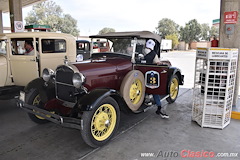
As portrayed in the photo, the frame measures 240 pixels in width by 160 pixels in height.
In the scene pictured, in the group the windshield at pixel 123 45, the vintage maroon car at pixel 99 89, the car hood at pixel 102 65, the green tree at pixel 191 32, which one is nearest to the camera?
the vintage maroon car at pixel 99 89

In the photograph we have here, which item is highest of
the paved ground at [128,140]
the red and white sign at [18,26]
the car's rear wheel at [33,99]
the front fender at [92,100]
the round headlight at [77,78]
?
the red and white sign at [18,26]

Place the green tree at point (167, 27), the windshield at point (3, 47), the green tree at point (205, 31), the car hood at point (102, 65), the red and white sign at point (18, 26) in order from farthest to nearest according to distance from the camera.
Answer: the green tree at point (167, 27) → the green tree at point (205, 31) → the red and white sign at point (18, 26) → the windshield at point (3, 47) → the car hood at point (102, 65)

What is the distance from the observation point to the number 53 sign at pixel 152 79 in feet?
13.9

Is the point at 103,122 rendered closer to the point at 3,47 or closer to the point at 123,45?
the point at 123,45

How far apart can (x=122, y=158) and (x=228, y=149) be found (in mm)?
1655

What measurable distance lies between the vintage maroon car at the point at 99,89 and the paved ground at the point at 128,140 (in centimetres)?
27

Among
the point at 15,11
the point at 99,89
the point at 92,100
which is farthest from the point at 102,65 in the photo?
the point at 15,11

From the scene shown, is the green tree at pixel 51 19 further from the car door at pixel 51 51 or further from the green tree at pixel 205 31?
the car door at pixel 51 51

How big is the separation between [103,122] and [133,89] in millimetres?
1066

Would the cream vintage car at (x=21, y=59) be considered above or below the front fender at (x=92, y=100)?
above

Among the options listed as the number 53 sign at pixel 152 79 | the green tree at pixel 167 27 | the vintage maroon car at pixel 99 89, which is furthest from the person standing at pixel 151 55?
the green tree at pixel 167 27

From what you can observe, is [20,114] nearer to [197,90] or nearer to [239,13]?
[197,90]

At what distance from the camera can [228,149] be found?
9.85ft

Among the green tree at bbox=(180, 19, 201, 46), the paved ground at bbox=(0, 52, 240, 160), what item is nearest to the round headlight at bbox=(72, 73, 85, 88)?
the paved ground at bbox=(0, 52, 240, 160)
